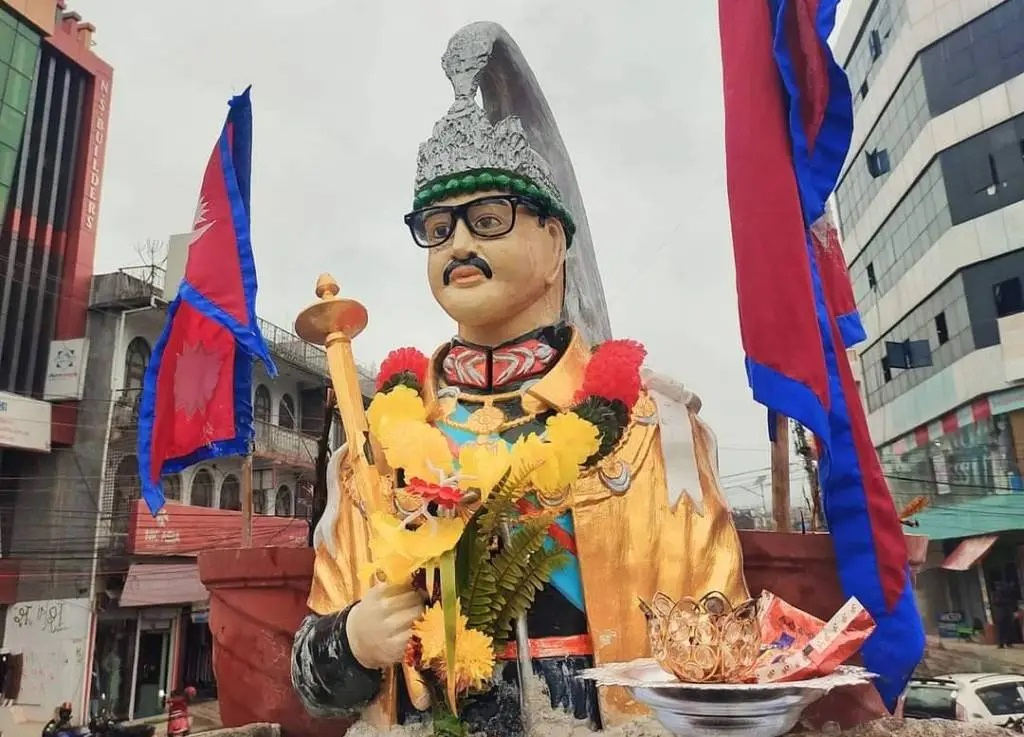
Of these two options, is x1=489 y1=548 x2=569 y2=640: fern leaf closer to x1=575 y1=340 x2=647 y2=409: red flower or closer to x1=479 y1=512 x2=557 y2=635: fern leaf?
x1=479 y1=512 x2=557 y2=635: fern leaf

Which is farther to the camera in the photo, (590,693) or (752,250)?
(752,250)

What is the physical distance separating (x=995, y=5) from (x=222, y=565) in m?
18.0

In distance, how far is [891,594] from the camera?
9.73 ft

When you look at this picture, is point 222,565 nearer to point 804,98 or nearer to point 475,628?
point 475,628

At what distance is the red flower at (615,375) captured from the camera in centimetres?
303

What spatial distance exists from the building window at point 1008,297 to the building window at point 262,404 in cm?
1407

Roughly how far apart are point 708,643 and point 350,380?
1564 mm

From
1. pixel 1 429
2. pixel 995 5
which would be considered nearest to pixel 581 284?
pixel 1 429

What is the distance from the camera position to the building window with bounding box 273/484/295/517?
56.0ft

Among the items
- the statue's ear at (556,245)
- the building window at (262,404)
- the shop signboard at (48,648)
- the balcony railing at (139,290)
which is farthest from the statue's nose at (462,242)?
the building window at (262,404)

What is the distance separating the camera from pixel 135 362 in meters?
14.7

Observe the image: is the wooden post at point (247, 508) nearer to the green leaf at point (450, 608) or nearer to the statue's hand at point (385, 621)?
the statue's hand at point (385, 621)

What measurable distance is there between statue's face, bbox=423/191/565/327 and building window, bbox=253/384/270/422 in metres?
13.9

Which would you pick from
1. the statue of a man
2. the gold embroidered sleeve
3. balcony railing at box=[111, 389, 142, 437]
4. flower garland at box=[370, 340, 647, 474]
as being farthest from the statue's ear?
balcony railing at box=[111, 389, 142, 437]
